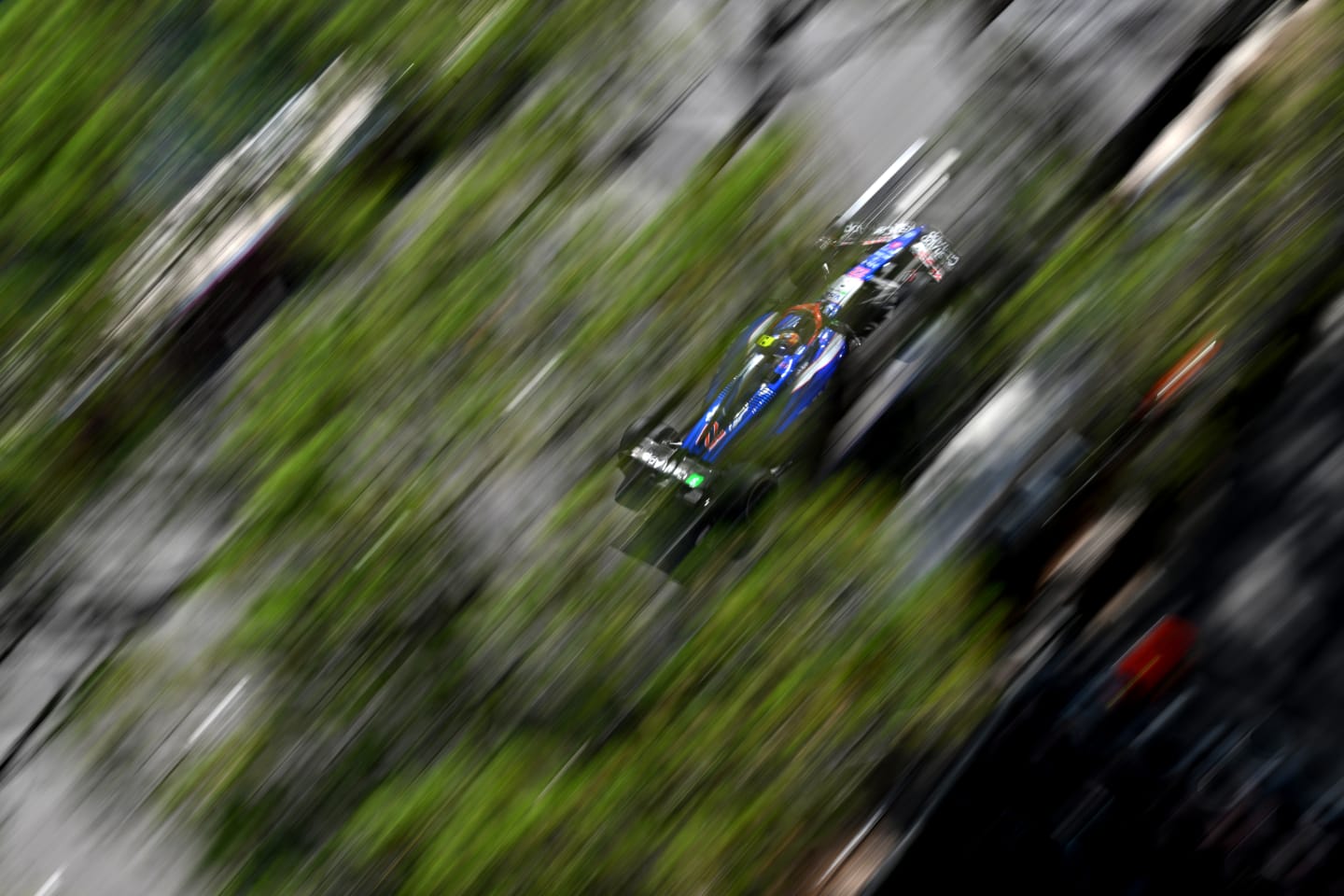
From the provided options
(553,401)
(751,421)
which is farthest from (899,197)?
(553,401)

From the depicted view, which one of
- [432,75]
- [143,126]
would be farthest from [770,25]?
[143,126]

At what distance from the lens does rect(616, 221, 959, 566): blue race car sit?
73.7 inches

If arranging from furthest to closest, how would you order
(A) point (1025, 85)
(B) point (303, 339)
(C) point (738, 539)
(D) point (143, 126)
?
(A) point (1025, 85) < (C) point (738, 539) < (B) point (303, 339) < (D) point (143, 126)

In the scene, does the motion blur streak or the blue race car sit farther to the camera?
the blue race car

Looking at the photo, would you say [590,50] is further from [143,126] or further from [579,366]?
[143,126]

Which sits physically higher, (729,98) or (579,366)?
(729,98)

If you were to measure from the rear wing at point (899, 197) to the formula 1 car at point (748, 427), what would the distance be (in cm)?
2

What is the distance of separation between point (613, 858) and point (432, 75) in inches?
57.7

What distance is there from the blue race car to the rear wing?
0.05 metres

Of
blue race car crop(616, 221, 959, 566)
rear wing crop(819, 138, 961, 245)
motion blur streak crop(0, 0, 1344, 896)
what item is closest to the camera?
motion blur streak crop(0, 0, 1344, 896)

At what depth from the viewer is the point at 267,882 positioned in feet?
6.01

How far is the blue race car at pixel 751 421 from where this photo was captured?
1.87 meters

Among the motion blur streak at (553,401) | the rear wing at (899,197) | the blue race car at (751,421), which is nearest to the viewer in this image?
the motion blur streak at (553,401)

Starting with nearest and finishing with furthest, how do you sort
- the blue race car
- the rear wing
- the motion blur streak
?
the motion blur streak
the blue race car
the rear wing
